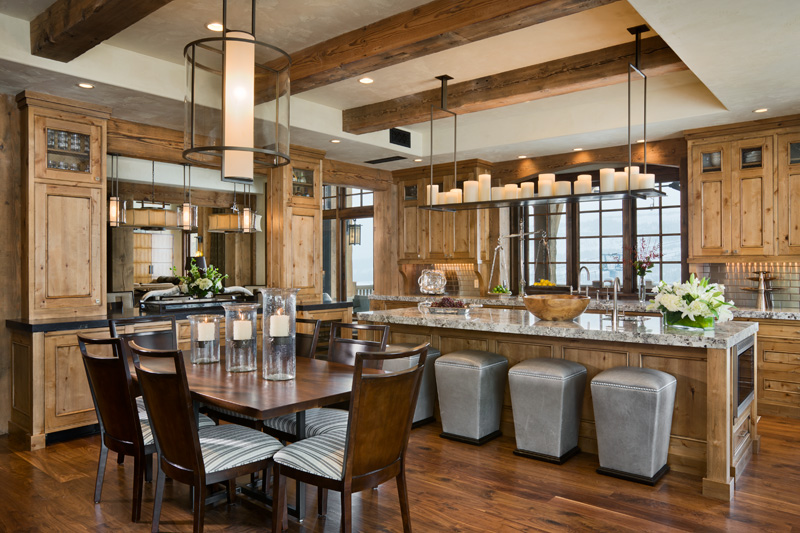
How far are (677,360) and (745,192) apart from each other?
2728 mm

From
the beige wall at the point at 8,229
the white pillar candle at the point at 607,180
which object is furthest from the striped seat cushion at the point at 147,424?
the white pillar candle at the point at 607,180

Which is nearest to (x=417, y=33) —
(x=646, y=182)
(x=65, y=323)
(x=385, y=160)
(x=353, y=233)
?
(x=646, y=182)

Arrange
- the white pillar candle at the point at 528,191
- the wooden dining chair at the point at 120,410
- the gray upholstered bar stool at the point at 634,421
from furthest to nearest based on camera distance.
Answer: the white pillar candle at the point at 528,191 < the gray upholstered bar stool at the point at 634,421 < the wooden dining chair at the point at 120,410

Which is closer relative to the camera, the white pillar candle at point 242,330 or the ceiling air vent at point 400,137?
the white pillar candle at point 242,330

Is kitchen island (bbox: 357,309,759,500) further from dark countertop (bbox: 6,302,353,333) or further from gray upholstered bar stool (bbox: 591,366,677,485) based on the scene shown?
dark countertop (bbox: 6,302,353,333)

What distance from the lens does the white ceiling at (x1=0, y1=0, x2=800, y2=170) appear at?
10.5 ft

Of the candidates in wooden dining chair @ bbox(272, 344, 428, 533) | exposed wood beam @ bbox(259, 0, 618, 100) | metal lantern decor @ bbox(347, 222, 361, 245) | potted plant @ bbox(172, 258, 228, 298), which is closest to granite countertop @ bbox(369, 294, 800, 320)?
metal lantern decor @ bbox(347, 222, 361, 245)

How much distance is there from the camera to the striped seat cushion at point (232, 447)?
2322 millimetres

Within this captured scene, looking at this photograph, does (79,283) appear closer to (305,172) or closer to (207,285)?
(207,285)

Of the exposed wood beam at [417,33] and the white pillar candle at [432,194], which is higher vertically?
the exposed wood beam at [417,33]

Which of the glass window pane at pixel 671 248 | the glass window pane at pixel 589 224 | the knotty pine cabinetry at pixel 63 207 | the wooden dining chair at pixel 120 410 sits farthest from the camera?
the glass window pane at pixel 589 224

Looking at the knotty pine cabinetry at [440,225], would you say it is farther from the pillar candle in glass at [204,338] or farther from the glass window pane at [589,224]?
the pillar candle in glass at [204,338]

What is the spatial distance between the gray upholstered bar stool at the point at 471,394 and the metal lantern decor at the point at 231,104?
6.95 feet

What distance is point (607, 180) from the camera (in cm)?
402
